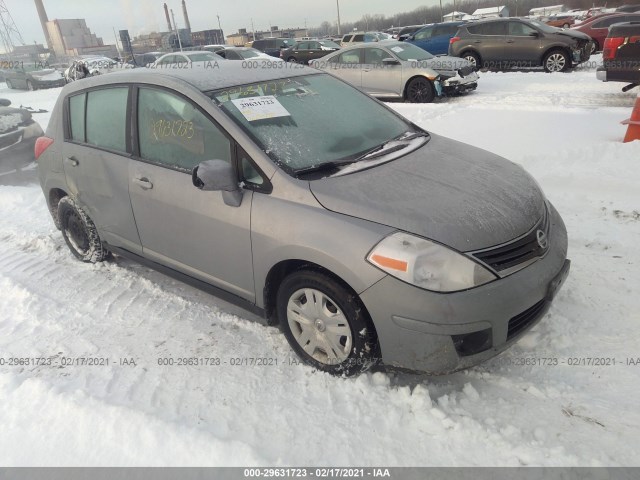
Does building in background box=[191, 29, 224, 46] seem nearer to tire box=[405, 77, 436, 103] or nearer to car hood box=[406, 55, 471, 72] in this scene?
car hood box=[406, 55, 471, 72]

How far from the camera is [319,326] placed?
2604mm

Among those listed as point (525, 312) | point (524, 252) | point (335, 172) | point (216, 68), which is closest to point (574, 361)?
point (525, 312)

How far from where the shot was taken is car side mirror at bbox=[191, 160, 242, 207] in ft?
8.53

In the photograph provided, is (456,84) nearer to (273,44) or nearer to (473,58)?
(473,58)

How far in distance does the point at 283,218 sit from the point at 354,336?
0.75 metres

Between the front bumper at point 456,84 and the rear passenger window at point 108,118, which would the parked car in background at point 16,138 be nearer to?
the rear passenger window at point 108,118

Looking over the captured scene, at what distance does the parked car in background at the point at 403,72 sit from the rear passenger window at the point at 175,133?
8462mm

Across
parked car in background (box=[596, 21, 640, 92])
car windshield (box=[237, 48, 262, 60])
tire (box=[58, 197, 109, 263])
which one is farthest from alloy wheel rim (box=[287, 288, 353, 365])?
car windshield (box=[237, 48, 262, 60])

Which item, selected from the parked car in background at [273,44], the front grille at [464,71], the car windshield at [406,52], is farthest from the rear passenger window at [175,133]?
the parked car in background at [273,44]

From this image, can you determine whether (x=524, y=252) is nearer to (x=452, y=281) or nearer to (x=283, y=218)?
(x=452, y=281)

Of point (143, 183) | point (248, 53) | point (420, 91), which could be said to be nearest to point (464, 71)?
point (420, 91)

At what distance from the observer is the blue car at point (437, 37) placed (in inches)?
715

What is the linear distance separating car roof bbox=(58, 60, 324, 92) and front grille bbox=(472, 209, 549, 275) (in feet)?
6.49

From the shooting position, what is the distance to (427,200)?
247cm
